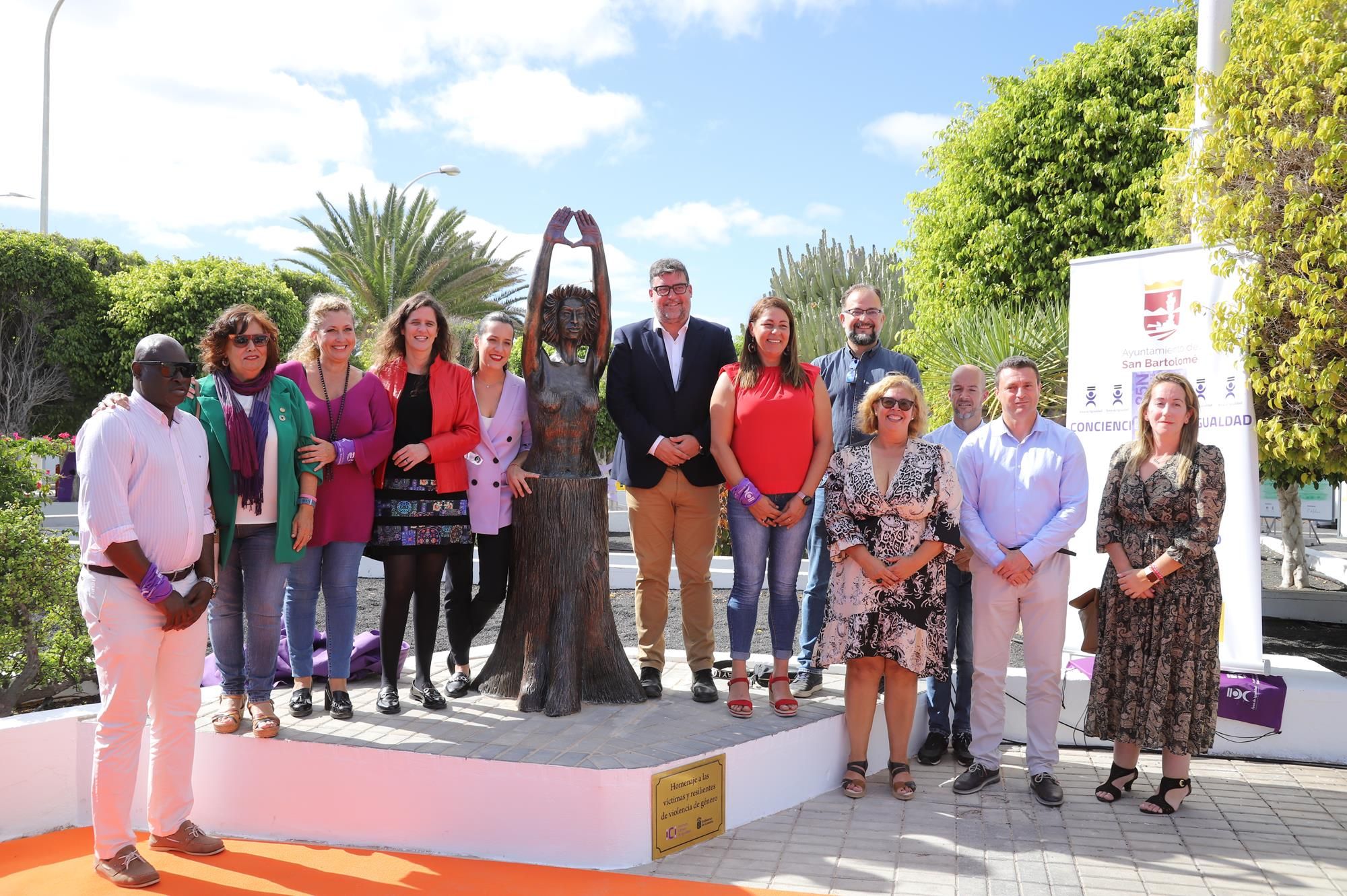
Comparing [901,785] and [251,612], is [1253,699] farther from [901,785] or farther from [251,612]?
[251,612]

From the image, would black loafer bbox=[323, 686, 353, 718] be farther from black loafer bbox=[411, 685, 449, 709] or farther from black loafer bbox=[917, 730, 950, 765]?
black loafer bbox=[917, 730, 950, 765]

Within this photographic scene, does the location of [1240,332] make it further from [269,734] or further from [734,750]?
[269,734]

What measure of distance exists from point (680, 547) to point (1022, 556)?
5.27ft

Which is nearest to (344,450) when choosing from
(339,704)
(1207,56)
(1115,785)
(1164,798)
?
(339,704)

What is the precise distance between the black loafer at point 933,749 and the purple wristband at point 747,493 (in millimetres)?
1724

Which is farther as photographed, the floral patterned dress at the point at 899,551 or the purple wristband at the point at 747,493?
the purple wristband at the point at 747,493

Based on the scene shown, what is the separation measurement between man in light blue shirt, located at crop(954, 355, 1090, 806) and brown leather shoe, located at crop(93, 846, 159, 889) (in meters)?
3.40

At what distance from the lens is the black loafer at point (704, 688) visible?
15.6 ft

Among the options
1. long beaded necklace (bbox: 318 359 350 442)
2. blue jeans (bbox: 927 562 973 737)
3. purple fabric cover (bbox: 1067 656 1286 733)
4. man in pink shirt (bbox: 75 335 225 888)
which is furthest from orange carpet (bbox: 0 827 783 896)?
purple fabric cover (bbox: 1067 656 1286 733)

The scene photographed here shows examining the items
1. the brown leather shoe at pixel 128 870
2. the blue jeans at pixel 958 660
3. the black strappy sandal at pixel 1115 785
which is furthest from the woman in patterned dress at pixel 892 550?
the brown leather shoe at pixel 128 870

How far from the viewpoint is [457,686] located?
479cm

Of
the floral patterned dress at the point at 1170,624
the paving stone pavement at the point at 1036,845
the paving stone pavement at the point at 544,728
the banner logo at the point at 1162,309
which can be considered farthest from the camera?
the banner logo at the point at 1162,309

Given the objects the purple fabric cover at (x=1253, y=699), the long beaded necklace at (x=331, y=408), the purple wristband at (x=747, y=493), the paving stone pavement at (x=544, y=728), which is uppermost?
the long beaded necklace at (x=331, y=408)

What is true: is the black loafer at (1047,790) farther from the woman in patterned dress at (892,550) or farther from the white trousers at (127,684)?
the white trousers at (127,684)
